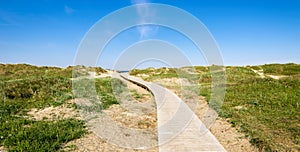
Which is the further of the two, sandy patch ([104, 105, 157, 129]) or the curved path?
sandy patch ([104, 105, 157, 129])

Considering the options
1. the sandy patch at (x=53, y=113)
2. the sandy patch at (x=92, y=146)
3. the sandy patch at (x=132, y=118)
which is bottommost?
the sandy patch at (x=92, y=146)

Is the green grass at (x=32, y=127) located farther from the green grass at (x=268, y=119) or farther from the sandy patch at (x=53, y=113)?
the green grass at (x=268, y=119)

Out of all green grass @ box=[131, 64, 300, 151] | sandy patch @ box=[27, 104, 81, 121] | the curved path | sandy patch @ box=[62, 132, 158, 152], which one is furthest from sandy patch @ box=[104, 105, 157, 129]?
green grass @ box=[131, 64, 300, 151]

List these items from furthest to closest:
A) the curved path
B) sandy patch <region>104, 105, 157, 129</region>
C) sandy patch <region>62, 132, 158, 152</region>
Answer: sandy patch <region>104, 105, 157, 129</region>, sandy patch <region>62, 132, 158, 152</region>, the curved path

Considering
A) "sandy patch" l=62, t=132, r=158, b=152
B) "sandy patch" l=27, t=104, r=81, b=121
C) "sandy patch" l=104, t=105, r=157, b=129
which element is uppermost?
"sandy patch" l=27, t=104, r=81, b=121

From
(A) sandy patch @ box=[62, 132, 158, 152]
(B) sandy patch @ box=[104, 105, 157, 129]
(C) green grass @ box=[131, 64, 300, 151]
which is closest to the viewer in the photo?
(A) sandy patch @ box=[62, 132, 158, 152]

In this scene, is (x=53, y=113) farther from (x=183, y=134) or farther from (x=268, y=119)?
(x=268, y=119)

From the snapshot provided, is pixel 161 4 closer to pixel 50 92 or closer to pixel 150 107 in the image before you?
pixel 150 107

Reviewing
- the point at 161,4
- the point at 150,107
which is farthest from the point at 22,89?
the point at 161,4

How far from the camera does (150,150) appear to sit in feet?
23.3

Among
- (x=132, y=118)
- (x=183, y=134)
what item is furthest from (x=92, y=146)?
(x=132, y=118)

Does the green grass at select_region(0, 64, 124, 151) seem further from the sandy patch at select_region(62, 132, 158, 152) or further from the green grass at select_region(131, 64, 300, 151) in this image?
the green grass at select_region(131, 64, 300, 151)

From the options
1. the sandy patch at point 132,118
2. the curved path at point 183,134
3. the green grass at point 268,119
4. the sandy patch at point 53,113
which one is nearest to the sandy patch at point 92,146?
the curved path at point 183,134

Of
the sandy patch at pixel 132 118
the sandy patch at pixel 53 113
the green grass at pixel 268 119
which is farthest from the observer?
the sandy patch at pixel 53 113
